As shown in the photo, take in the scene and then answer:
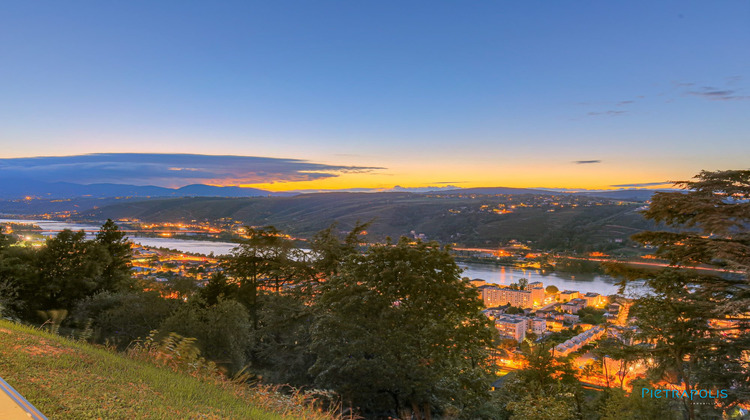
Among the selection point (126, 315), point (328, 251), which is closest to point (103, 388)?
point (126, 315)

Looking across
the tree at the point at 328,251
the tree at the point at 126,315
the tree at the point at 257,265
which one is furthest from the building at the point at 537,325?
the tree at the point at 126,315

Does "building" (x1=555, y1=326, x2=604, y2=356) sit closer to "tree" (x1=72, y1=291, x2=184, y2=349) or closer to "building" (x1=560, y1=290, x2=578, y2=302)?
"building" (x1=560, y1=290, x2=578, y2=302)

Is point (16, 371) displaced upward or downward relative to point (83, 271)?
upward

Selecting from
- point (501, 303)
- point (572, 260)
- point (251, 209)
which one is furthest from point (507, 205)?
point (251, 209)

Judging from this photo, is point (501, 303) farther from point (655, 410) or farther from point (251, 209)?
point (251, 209)

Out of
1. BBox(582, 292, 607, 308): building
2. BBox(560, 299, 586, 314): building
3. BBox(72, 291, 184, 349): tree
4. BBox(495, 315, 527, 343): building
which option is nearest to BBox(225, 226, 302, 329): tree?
BBox(72, 291, 184, 349): tree

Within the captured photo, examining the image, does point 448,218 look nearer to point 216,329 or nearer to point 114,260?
point 114,260
